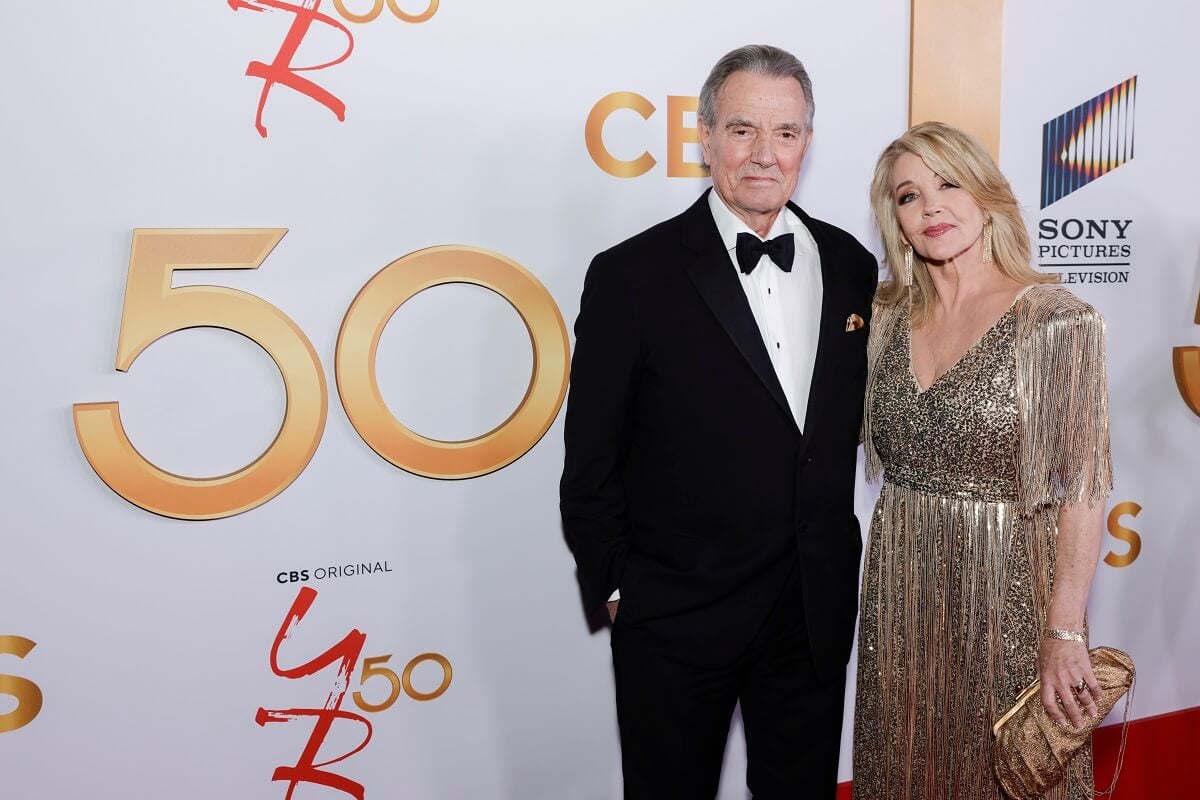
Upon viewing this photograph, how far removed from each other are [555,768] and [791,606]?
91 cm

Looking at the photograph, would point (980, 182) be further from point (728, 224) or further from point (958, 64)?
point (958, 64)

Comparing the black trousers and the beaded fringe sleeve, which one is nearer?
the beaded fringe sleeve

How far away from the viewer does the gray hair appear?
1838 mm

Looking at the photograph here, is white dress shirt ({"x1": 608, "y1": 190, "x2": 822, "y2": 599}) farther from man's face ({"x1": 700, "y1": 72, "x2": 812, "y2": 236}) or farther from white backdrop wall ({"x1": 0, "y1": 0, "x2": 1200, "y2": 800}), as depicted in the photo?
white backdrop wall ({"x1": 0, "y1": 0, "x2": 1200, "y2": 800})

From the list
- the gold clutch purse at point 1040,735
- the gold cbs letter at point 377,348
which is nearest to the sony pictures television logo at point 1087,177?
the gold clutch purse at point 1040,735

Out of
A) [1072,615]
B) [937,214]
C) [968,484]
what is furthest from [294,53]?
[1072,615]

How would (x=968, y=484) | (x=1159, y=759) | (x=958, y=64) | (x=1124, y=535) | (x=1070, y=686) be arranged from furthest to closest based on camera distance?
(x=1159, y=759) < (x=1124, y=535) < (x=958, y=64) < (x=968, y=484) < (x=1070, y=686)

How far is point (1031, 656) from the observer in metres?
1.80

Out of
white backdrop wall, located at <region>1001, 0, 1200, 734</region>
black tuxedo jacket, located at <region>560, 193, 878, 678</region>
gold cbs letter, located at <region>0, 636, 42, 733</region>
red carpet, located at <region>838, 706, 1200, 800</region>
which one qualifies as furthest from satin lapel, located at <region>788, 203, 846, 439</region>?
red carpet, located at <region>838, 706, 1200, 800</region>

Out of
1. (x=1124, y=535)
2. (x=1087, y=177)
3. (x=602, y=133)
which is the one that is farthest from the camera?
(x=1124, y=535)

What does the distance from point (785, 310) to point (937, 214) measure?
1.23 ft

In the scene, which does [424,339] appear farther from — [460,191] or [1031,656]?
[1031,656]

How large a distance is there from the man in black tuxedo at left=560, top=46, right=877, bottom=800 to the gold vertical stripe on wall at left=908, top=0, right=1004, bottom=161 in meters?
0.82

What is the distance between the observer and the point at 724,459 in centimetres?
180
